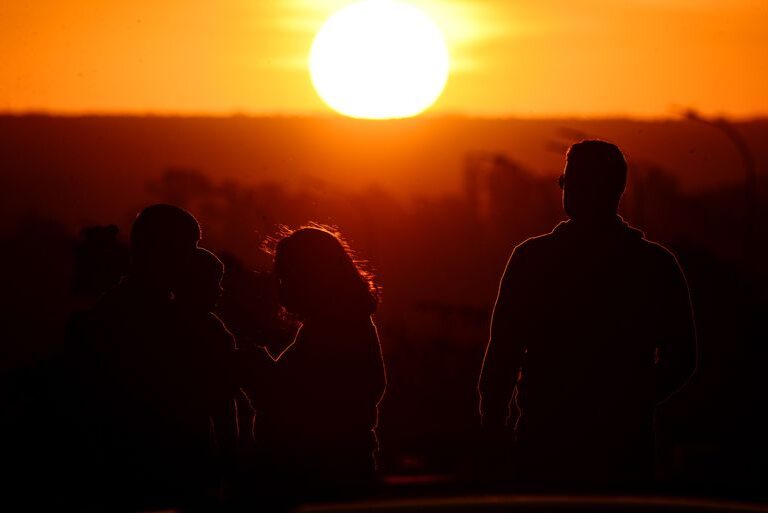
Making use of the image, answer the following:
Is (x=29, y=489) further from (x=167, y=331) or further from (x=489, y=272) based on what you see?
(x=489, y=272)

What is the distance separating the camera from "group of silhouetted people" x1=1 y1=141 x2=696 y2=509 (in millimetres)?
5195

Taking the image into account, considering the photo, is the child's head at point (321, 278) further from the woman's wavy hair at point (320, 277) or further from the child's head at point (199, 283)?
the child's head at point (199, 283)

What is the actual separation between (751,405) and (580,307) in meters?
59.3

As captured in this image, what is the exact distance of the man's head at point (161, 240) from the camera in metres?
5.64

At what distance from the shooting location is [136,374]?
5.66m

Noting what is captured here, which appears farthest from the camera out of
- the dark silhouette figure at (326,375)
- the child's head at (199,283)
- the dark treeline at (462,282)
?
the dark treeline at (462,282)

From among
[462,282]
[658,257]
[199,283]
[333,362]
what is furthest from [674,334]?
[462,282]

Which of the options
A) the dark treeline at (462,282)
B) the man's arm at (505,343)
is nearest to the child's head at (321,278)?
the man's arm at (505,343)

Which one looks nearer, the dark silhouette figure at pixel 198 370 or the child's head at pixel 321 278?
the child's head at pixel 321 278

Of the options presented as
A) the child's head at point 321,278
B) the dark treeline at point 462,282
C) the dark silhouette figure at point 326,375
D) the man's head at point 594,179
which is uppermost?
the dark treeline at point 462,282

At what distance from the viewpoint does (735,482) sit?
290 cm

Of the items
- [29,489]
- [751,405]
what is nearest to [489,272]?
[751,405]

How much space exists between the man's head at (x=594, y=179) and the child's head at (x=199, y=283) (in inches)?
56.4

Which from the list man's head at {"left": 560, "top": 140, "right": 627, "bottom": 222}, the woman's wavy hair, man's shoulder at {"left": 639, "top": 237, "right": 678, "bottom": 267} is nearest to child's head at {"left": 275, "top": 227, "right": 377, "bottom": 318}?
the woman's wavy hair
